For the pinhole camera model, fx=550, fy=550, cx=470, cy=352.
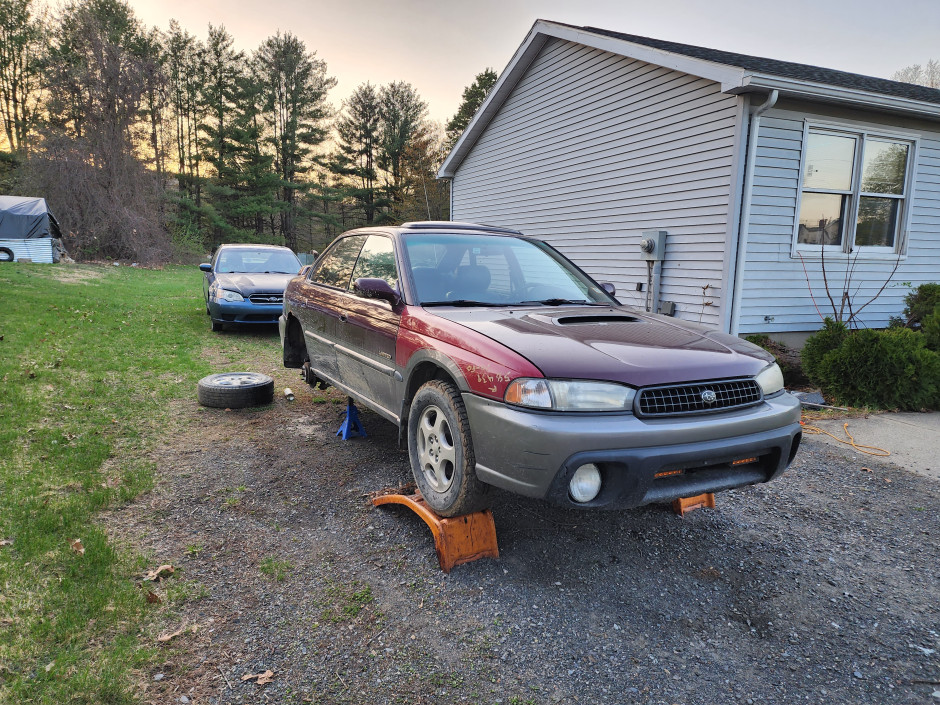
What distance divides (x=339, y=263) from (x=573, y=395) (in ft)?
9.75

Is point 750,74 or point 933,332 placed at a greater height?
point 750,74

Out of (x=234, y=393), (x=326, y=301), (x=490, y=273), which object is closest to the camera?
(x=490, y=273)

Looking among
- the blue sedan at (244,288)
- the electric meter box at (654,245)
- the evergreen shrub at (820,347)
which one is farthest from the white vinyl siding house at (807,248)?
the blue sedan at (244,288)

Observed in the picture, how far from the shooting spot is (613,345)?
263 cm

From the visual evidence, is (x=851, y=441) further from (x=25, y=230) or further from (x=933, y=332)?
(x=25, y=230)

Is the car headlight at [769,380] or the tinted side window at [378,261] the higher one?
the tinted side window at [378,261]

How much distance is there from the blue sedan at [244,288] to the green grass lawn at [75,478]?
1.34 ft

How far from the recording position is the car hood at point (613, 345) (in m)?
2.39

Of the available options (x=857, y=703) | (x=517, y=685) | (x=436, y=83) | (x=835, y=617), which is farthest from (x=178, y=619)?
(x=436, y=83)

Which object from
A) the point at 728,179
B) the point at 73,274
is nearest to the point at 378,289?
the point at 728,179

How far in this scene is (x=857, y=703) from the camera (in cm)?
198

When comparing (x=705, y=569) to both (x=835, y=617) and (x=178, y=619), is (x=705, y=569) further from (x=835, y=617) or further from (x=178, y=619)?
(x=178, y=619)

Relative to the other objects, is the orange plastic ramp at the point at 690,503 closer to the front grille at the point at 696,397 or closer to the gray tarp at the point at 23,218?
the front grille at the point at 696,397

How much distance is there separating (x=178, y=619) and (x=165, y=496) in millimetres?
1357
